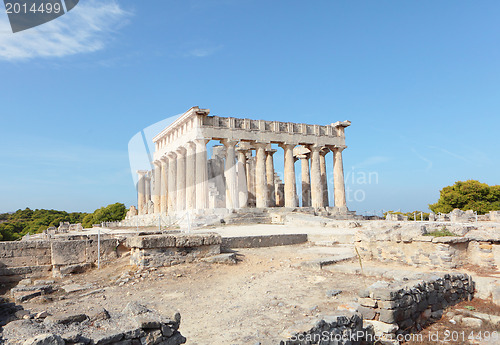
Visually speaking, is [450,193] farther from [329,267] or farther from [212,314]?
[212,314]

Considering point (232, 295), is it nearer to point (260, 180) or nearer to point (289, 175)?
point (260, 180)

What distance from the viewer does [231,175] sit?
33.4 meters

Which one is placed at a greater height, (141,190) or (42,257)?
(141,190)

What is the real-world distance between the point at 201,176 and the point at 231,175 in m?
2.91

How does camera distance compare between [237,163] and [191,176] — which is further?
[237,163]

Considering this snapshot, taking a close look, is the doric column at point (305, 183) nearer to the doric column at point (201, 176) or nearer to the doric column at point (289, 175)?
the doric column at point (289, 175)

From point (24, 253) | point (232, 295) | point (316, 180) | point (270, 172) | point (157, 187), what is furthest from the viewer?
point (157, 187)

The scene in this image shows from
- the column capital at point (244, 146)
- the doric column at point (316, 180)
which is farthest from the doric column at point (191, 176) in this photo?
the doric column at point (316, 180)

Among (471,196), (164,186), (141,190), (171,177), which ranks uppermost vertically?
(171,177)

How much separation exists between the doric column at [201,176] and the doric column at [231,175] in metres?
2.25

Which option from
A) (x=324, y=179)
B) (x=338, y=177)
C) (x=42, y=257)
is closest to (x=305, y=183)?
(x=324, y=179)

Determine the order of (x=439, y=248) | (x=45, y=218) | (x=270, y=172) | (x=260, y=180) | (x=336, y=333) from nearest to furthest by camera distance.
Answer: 1. (x=336, y=333)
2. (x=439, y=248)
3. (x=260, y=180)
4. (x=270, y=172)
5. (x=45, y=218)

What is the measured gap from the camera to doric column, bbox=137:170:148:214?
5328 cm

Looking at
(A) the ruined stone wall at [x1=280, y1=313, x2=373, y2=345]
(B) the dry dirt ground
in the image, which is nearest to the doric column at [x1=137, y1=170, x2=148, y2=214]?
(B) the dry dirt ground
